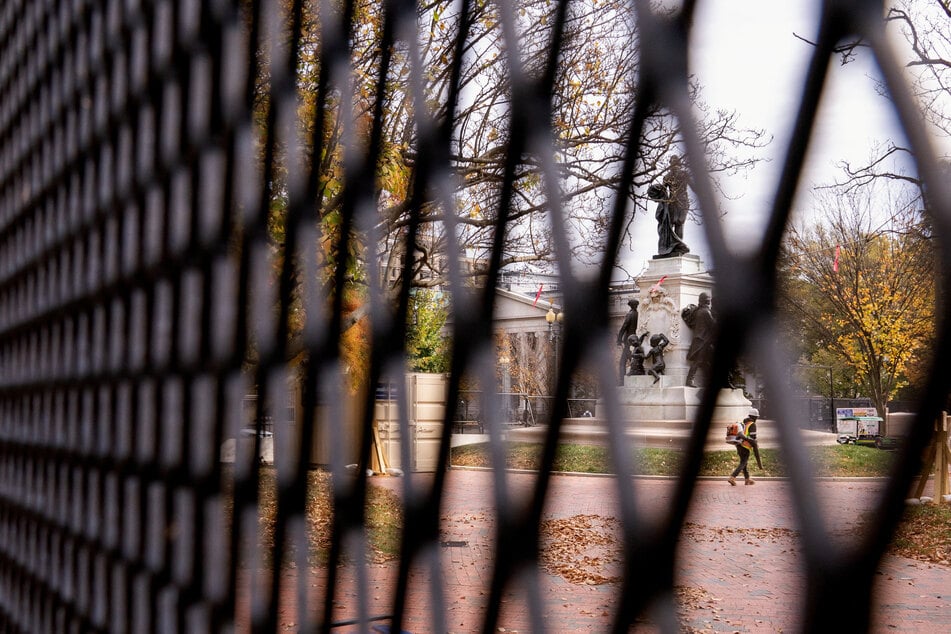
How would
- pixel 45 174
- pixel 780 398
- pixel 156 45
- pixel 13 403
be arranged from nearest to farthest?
1. pixel 780 398
2. pixel 156 45
3. pixel 45 174
4. pixel 13 403

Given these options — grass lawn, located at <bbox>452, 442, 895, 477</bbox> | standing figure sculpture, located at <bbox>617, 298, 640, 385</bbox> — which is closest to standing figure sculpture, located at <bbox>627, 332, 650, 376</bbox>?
standing figure sculpture, located at <bbox>617, 298, 640, 385</bbox>

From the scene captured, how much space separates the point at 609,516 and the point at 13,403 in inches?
74.6

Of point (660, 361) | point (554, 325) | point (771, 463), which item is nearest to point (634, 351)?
point (660, 361)

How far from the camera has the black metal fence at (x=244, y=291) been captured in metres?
0.40

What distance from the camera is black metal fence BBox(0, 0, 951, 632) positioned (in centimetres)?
40

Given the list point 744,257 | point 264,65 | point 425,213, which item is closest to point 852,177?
point 744,257

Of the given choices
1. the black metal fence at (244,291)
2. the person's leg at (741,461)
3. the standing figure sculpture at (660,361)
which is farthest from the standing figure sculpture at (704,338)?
the standing figure sculpture at (660,361)

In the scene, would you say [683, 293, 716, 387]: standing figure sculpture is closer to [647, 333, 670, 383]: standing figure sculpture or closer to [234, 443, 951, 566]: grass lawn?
[234, 443, 951, 566]: grass lawn

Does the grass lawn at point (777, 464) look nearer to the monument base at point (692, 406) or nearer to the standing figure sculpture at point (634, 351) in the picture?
the monument base at point (692, 406)

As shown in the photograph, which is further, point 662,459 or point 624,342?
point 624,342

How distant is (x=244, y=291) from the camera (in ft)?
2.98

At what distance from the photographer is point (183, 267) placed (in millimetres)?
1049

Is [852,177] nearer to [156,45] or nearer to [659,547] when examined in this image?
[659,547]

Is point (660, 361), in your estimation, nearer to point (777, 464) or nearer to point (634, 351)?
point (634, 351)
